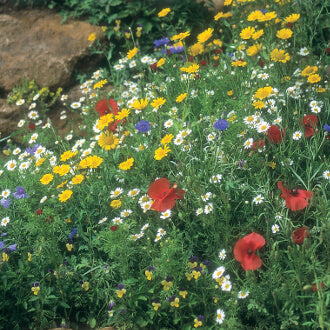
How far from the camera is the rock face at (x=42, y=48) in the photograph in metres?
4.90

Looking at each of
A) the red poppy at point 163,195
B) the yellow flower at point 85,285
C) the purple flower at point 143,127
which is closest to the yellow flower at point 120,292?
the yellow flower at point 85,285

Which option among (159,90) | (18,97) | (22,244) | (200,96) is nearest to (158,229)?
(22,244)

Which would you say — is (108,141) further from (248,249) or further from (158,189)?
(248,249)

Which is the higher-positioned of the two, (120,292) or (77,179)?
(77,179)

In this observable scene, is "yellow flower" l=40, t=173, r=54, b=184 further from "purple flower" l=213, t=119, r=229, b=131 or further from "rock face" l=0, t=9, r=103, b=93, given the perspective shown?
"rock face" l=0, t=9, r=103, b=93

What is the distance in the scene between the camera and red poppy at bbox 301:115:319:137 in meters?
2.72

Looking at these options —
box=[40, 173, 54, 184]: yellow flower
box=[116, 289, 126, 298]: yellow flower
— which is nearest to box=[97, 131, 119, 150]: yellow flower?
box=[40, 173, 54, 184]: yellow flower

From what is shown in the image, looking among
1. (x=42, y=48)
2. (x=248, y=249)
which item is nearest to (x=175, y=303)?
(x=248, y=249)

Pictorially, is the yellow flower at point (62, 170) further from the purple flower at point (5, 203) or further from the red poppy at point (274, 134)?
the red poppy at point (274, 134)

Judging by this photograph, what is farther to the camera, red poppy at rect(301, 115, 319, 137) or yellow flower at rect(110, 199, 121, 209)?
red poppy at rect(301, 115, 319, 137)

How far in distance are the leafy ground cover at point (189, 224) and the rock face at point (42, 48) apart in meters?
1.82

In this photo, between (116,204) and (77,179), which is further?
(77,179)

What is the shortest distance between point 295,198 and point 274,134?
52 centimetres

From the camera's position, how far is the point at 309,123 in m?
2.78
